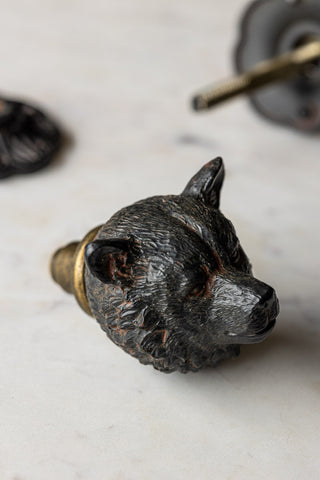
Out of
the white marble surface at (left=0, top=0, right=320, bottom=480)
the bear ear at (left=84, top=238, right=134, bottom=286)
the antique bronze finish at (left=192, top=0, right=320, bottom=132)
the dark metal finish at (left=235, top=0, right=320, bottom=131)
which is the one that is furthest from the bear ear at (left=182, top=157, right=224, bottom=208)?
the dark metal finish at (left=235, top=0, right=320, bottom=131)

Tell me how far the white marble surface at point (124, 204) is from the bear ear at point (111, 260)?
0.22m

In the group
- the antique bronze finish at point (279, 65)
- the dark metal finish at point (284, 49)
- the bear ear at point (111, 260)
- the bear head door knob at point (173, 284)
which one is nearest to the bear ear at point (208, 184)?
the bear head door knob at point (173, 284)

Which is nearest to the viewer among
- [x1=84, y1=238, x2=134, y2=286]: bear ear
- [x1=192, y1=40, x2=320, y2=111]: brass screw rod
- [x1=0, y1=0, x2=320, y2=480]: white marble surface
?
[x1=84, y1=238, x2=134, y2=286]: bear ear

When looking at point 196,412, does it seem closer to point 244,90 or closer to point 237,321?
point 237,321

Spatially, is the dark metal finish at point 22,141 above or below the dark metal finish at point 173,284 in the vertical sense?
above

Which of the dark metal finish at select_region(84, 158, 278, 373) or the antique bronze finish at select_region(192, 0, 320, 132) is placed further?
the antique bronze finish at select_region(192, 0, 320, 132)

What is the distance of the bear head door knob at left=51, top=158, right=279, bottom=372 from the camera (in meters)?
0.86

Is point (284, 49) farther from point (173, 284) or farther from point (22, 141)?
point (173, 284)

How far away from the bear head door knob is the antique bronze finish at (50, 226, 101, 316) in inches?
2.5

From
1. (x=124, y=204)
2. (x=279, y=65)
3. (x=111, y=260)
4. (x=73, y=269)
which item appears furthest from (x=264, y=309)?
(x=279, y=65)

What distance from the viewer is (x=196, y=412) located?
0.99 meters

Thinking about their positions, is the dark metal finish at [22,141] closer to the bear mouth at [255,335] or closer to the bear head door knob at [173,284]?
the bear head door knob at [173,284]

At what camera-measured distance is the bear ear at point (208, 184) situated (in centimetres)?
95

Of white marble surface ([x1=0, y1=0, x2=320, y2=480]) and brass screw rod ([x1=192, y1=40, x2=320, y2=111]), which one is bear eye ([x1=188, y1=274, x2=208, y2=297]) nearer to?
white marble surface ([x1=0, y1=0, x2=320, y2=480])
